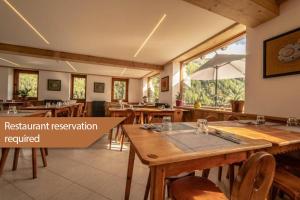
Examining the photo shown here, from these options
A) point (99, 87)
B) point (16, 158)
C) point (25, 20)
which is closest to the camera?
point (16, 158)

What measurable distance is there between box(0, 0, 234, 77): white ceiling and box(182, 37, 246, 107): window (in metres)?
0.54

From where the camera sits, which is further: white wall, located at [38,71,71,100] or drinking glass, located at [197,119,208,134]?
white wall, located at [38,71,71,100]

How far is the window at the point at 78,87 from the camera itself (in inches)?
332

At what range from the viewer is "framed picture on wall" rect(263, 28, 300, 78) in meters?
Answer: 1.89

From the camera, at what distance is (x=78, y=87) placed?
28.0 ft

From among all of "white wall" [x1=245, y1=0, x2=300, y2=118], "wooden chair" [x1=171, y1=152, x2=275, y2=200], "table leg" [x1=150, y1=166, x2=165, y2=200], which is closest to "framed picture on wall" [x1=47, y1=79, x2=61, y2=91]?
"white wall" [x1=245, y1=0, x2=300, y2=118]

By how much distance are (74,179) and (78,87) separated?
23.8 ft

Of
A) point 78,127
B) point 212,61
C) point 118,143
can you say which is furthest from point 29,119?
point 212,61

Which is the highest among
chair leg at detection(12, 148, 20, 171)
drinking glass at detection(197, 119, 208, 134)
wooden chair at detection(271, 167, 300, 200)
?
drinking glass at detection(197, 119, 208, 134)

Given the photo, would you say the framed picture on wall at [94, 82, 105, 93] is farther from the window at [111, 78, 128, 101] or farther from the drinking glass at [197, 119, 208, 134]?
the drinking glass at [197, 119, 208, 134]

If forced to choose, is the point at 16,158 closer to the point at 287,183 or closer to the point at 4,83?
the point at 287,183

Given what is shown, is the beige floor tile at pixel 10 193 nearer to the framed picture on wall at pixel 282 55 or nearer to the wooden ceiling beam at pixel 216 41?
the framed picture on wall at pixel 282 55

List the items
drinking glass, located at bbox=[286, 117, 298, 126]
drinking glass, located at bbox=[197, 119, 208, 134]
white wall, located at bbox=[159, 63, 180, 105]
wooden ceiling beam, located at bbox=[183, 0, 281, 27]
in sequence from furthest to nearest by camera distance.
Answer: white wall, located at bbox=[159, 63, 180, 105]
wooden ceiling beam, located at bbox=[183, 0, 281, 27]
drinking glass, located at bbox=[286, 117, 298, 126]
drinking glass, located at bbox=[197, 119, 208, 134]

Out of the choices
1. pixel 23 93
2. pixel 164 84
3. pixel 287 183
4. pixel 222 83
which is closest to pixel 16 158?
pixel 287 183
